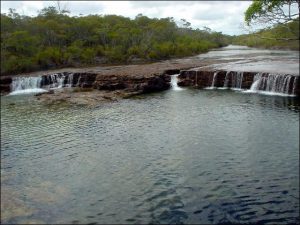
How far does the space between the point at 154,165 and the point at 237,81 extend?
25697 millimetres

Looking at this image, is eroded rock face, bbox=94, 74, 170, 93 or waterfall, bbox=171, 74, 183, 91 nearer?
eroded rock face, bbox=94, 74, 170, 93

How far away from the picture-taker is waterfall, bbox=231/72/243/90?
41.3 meters

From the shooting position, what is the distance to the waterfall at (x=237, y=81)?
41.3 metres

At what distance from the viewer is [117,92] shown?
40.7 m

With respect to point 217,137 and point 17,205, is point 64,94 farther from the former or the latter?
point 17,205

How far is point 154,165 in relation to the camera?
18.7 m

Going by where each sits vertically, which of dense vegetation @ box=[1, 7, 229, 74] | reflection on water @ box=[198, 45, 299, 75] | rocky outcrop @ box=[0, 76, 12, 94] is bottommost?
rocky outcrop @ box=[0, 76, 12, 94]

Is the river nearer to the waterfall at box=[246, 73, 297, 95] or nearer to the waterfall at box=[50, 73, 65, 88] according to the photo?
the waterfall at box=[246, 73, 297, 95]

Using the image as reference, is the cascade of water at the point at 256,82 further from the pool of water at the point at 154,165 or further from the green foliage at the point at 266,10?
the green foliage at the point at 266,10

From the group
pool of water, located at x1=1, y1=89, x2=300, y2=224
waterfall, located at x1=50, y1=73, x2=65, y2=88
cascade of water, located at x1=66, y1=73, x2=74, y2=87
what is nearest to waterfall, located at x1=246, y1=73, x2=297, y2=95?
pool of water, located at x1=1, y1=89, x2=300, y2=224

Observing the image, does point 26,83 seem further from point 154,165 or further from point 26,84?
point 154,165

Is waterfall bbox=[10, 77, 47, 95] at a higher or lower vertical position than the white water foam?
higher

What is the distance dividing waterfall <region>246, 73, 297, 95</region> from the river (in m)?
5.16

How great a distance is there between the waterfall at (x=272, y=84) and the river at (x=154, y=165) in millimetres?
5165
